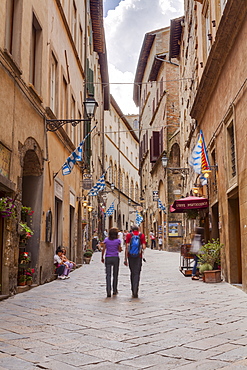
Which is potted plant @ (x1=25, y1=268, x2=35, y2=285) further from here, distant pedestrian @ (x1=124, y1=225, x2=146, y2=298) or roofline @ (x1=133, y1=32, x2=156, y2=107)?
roofline @ (x1=133, y1=32, x2=156, y2=107)

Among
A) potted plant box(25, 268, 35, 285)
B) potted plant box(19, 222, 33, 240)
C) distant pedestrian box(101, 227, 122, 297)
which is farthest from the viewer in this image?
potted plant box(25, 268, 35, 285)

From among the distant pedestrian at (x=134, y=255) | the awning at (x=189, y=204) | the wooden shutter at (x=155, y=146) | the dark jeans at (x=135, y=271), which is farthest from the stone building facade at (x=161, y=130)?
the dark jeans at (x=135, y=271)

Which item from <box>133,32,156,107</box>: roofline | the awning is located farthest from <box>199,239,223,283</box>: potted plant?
<box>133,32,156,107</box>: roofline

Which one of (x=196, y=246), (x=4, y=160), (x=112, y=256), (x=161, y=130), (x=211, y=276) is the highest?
(x=161, y=130)

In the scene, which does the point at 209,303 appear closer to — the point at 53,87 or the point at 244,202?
the point at 244,202

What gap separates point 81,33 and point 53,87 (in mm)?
7624

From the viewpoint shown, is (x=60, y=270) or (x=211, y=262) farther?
(x=60, y=270)

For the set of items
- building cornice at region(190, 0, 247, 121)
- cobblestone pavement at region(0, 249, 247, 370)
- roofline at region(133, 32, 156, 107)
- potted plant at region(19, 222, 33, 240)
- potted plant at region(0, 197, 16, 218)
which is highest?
roofline at region(133, 32, 156, 107)

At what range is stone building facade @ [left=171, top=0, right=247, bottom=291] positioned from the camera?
30.9ft

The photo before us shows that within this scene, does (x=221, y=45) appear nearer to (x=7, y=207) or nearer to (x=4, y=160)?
(x=4, y=160)

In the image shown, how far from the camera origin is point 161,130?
108 ft

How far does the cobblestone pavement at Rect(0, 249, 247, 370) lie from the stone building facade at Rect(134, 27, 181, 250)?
1761cm

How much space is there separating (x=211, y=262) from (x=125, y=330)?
6.74m

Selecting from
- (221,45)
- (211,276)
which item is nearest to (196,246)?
(211,276)
